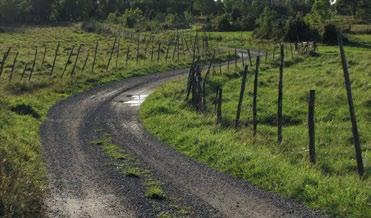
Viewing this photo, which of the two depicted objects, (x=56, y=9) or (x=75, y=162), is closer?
(x=75, y=162)

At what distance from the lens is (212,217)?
12.2m

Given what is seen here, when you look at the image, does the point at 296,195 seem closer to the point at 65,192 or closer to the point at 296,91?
the point at 65,192

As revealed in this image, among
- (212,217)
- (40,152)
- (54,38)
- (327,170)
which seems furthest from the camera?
(54,38)

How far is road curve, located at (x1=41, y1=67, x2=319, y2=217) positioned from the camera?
41.6 feet

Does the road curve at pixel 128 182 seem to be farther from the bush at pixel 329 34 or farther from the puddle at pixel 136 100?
the bush at pixel 329 34

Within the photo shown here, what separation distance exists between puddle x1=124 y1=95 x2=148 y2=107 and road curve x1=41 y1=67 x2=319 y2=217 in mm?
6092

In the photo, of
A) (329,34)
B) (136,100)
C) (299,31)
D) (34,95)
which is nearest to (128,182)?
(136,100)

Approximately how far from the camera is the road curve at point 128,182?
1269 cm

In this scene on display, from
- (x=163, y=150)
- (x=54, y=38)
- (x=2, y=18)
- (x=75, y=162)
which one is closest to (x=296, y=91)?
(x=163, y=150)

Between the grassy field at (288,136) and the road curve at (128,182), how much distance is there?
668 mm

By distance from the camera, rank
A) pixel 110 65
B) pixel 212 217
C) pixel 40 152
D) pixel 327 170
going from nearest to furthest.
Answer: pixel 212 217 < pixel 327 170 < pixel 40 152 < pixel 110 65

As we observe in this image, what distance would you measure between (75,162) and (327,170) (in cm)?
840

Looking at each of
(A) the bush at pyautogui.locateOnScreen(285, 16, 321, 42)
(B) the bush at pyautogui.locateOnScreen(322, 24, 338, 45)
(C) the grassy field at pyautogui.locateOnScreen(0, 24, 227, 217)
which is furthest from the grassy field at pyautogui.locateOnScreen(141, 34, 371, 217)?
(A) the bush at pyautogui.locateOnScreen(285, 16, 321, 42)

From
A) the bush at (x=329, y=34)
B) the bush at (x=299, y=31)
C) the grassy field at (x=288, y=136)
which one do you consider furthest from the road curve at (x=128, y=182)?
the bush at (x=299, y=31)
